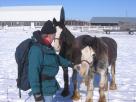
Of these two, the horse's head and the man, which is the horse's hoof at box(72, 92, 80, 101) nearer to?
the horse's head

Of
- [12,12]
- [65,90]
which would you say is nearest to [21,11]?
[12,12]

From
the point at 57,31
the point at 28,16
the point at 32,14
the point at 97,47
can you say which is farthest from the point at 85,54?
the point at 32,14

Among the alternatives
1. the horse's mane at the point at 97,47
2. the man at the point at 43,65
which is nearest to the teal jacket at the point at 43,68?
the man at the point at 43,65

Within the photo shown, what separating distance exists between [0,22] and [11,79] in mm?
70388

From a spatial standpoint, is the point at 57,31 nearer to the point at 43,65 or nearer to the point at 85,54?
the point at 85,54

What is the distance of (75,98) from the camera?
7102mm

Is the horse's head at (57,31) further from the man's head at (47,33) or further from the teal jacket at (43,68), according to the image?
the man's head at (47,33)

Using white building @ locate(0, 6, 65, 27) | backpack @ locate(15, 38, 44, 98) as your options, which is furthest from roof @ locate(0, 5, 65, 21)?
backpack @ locate(15, 38, 44, 98)

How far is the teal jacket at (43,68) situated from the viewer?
4.09m

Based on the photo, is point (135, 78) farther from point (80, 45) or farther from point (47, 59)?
point (47, 59)

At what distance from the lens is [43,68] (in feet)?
14.0

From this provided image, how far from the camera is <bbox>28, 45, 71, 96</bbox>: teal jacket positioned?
409 cm

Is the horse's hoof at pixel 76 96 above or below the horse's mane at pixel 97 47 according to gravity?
below

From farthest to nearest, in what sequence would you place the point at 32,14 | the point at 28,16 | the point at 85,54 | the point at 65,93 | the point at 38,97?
the point at 32,14 < the point at 28,16 < the point at 65,93 < the point at 85,54 < the point at 38,97
